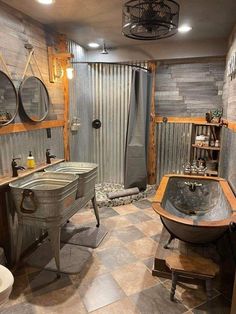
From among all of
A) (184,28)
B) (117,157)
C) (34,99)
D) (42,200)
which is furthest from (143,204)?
(184,28)

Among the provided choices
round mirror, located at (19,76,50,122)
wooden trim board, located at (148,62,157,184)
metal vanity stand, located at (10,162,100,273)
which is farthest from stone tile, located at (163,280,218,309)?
wooden trim board, located at (148,62,157,184)

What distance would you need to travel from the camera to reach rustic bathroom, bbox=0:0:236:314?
1925mm

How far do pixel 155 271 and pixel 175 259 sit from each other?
13.8 inches

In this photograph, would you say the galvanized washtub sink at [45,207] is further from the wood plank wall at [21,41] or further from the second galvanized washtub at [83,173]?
the wood plank wall at [21,41]

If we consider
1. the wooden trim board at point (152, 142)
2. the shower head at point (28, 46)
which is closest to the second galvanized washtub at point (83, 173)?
the shower head at point (28, 46)

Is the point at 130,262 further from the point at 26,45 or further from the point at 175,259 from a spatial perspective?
the point at 26,45

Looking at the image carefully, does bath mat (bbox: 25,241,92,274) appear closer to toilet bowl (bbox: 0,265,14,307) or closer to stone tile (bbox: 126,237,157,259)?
stone tile (bbox: 126,237,157,259)

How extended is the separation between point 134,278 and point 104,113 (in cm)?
292

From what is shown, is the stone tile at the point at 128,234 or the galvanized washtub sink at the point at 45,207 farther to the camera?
the stone tile at the point at 128,234

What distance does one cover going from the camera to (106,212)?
3.54 metres

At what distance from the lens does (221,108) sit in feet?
12.9

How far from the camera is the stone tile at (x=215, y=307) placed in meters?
1.80

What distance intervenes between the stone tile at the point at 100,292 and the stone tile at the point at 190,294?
0.46 m

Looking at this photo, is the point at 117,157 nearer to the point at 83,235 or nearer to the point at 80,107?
the point at 80,107
